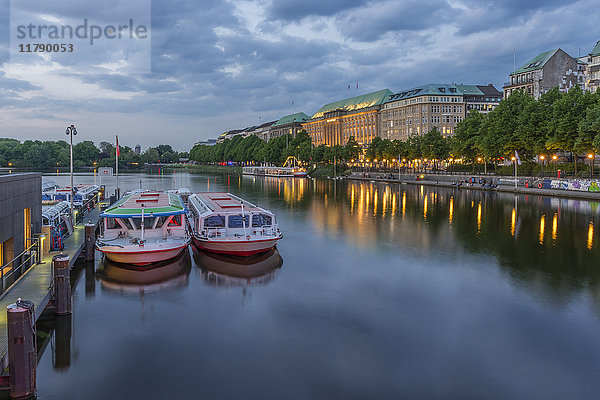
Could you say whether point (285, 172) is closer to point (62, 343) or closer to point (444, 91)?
point (444, 91)

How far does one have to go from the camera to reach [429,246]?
1326 inches

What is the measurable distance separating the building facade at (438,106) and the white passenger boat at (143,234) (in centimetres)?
12969

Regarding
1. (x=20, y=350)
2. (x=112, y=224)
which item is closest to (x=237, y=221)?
(x=112, y=224)

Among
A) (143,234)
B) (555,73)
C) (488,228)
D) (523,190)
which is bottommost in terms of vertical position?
(488,228)

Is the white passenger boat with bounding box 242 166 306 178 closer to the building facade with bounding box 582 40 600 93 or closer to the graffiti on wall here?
the building facade with bounding box 582 40 600 93

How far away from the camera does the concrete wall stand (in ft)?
61.6

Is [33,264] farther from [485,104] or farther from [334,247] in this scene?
[485,104]

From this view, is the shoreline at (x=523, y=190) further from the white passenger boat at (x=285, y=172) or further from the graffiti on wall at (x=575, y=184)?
the white passenger boat at (x=285, y=172)

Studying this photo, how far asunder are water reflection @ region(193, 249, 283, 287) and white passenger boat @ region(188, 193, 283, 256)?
561mm

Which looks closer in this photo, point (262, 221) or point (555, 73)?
point (262, 221)

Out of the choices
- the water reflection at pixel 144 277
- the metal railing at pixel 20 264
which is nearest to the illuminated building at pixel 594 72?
the water reflection at pixel 144 277

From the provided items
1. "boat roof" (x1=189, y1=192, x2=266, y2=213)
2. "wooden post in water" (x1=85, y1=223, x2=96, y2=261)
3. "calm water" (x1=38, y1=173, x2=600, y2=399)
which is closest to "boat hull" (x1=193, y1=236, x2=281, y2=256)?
"calm water" (x1=38, y1=173, x2=600, y2=399)

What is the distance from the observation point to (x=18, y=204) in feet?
67.7

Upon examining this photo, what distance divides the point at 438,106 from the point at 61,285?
150233 mm
